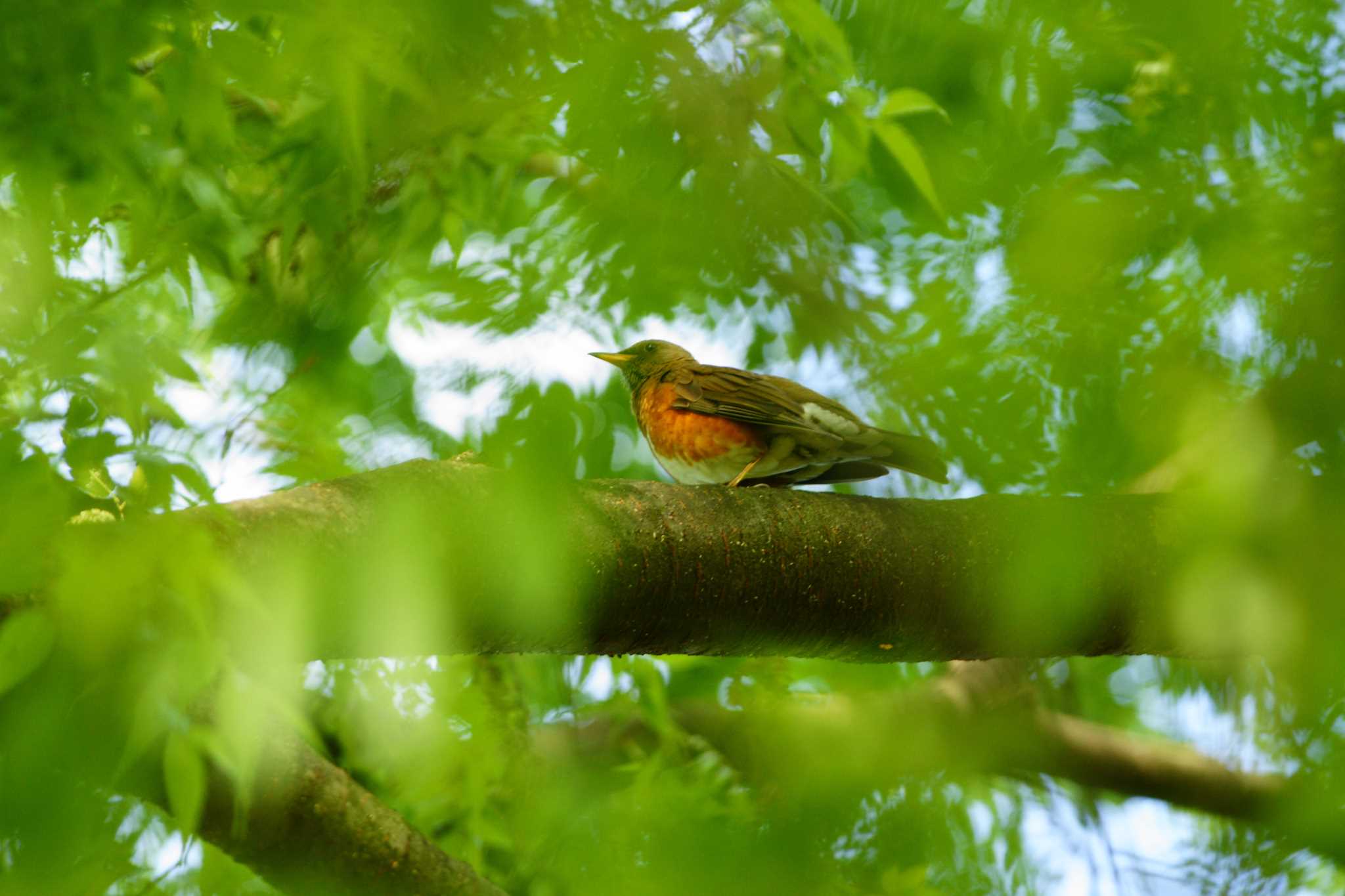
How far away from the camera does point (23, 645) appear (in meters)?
1.08

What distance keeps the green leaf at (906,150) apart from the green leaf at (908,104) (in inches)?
0.6

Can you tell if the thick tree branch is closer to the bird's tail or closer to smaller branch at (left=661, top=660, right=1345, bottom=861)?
the bird's tail

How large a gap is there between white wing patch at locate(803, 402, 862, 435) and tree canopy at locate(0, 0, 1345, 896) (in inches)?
34.4

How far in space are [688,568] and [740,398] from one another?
1256 millimetres

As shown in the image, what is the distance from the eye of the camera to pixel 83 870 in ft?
3.74

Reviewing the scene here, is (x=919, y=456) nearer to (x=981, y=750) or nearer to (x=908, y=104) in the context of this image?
(x=908, y=104)

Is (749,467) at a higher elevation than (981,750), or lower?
higher

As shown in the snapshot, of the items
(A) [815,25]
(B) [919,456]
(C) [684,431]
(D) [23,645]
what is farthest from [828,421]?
(D) [23,645]

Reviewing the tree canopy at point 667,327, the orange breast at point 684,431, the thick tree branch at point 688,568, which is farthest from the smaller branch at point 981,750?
the orange breast at point 684,431

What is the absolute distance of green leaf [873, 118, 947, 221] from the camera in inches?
61.8

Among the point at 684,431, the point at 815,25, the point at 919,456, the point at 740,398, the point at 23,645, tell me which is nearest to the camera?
the point at 23,645

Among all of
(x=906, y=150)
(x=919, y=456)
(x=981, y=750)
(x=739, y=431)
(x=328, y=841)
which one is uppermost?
(x=906, y=150)

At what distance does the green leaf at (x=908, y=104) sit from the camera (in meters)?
1.60

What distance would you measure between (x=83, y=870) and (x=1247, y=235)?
1.39 m
